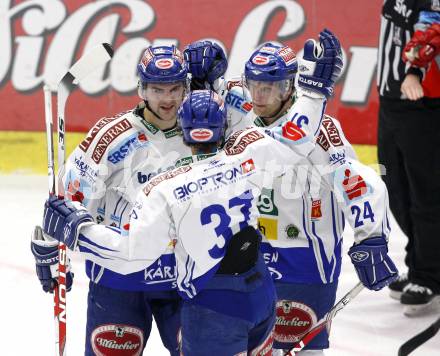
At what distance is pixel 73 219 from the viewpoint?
8.61ft

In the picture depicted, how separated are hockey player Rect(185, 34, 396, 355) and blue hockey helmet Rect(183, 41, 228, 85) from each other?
0.98 ft

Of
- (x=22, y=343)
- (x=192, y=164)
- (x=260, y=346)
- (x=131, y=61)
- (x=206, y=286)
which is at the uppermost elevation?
(x=192, y=164)

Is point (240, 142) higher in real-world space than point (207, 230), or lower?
higher

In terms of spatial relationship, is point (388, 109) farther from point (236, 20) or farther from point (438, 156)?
point (236, 20)

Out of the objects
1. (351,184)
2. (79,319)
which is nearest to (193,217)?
(351,184)

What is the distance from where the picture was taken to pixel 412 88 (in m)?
4.28

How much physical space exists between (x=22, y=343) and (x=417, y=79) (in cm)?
206

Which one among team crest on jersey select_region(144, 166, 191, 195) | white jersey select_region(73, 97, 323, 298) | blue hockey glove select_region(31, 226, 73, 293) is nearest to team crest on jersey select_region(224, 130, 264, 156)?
white jersey select_region(73, 97, 323, 298)

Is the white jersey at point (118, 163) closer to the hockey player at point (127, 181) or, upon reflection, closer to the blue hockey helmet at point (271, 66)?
the hockey player at point (127, 181)

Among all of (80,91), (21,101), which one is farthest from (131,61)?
(21,101)

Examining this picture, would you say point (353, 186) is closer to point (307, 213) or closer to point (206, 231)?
point (307, 213)

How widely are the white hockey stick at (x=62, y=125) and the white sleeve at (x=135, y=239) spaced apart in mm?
329

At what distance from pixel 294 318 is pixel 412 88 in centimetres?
145

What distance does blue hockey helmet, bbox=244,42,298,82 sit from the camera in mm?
3146
